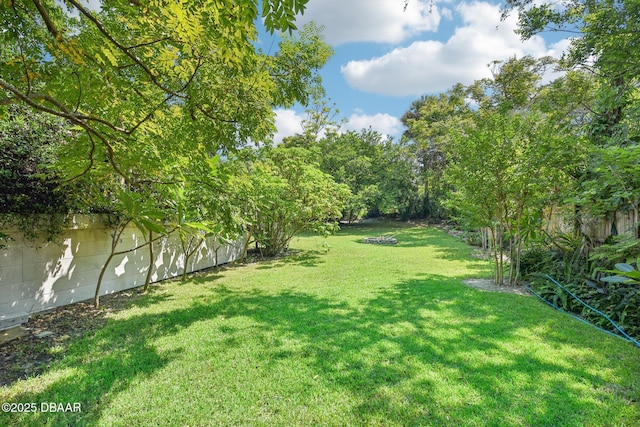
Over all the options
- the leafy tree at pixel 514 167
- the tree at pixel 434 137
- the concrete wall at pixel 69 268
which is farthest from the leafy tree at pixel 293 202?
the tree at pixel 434 137

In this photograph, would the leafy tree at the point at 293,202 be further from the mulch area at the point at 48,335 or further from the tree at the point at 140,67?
the tree at the point at 140,67

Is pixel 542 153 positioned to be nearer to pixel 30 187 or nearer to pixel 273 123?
pixel 273 123

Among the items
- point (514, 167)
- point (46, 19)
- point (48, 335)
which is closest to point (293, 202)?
point (514, 167)

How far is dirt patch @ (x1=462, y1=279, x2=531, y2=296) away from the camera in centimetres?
501

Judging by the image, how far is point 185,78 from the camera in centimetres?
259

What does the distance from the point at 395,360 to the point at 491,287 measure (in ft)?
11.7

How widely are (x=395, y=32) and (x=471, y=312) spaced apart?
3.93 m

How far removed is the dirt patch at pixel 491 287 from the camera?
5.01m

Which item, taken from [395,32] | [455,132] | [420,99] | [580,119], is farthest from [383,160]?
[395,32]

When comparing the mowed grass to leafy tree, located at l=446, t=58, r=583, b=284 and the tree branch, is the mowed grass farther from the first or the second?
the tree branch

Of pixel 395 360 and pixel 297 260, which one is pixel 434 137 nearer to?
pixel 297 260

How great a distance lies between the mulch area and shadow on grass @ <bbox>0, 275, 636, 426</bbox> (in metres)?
0.23

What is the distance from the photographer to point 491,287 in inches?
207

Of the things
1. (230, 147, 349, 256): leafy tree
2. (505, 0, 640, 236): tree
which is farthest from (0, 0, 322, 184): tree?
(230, 147, 349, 256): leafy tree
